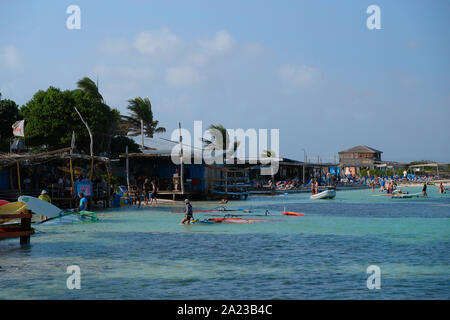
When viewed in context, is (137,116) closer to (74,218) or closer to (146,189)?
(146,189)

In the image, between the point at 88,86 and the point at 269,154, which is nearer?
the point at 88,86

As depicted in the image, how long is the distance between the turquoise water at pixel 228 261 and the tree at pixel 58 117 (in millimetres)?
18385

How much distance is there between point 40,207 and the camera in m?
22.2

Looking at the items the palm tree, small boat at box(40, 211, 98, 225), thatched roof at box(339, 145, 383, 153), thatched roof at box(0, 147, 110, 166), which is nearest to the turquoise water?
small boat at box(40, 211, 98, 225)

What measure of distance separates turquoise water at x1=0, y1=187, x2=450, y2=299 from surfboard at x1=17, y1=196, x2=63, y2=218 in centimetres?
60

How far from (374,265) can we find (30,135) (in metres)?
32.9

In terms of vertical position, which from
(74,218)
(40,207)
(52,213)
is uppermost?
(40,207)

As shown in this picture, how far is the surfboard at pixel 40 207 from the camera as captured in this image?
21141mm

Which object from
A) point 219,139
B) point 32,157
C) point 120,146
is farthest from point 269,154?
point 32,157

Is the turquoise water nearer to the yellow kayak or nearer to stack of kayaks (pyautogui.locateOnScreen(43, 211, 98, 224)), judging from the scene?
stack of kayaks (pyautogui.locateOnScreen(43, 211, 98, 224))

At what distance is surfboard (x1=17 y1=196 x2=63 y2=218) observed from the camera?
69.4ft

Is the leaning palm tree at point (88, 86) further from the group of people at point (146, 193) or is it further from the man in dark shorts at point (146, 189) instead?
the man in dark shorts at point (146, 189)

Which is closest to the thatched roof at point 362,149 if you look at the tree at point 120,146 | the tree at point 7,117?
the tree at point 120,146

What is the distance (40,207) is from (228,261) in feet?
35.9
